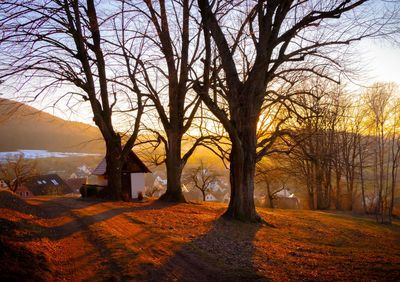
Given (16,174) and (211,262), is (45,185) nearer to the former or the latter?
(16,174)

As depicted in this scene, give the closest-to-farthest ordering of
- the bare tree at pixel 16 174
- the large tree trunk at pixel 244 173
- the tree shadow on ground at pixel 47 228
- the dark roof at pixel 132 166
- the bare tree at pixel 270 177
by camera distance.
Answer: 1. the tree shadow on ground at pixel 47 228
2. the large tree trunk at pixel 244 173
3. the bare tree at pixel 270 177
4. the dark roof at pixel 132 166
5. the bare tree at pixel 16 174

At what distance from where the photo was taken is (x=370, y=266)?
6555 millimetres

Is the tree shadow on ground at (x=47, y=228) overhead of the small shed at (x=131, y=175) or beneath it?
beneath

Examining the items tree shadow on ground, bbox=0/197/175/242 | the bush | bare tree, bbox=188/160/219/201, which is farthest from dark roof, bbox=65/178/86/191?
tree shadow on ground, bbox=0/197/175/242

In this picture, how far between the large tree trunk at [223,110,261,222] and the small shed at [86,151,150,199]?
55.8 feet

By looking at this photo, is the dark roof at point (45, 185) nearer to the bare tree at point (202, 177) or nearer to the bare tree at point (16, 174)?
the bare tree at point (16, 174)

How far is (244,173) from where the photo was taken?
41.9 feet

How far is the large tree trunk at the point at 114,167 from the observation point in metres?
19.2

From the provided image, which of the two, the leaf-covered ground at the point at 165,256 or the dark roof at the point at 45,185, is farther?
the dark roof at the point at 45,185

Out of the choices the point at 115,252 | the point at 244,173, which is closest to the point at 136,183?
the point at 244,173

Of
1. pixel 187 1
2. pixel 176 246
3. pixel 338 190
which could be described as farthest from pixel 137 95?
pixel 338 190

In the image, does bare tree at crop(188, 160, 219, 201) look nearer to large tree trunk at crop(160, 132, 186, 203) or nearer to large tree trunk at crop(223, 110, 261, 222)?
large tree trunk at crop(160, 132, 186, 203)

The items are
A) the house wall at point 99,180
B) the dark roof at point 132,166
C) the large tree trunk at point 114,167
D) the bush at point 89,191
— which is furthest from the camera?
the dark roof at point 132,166

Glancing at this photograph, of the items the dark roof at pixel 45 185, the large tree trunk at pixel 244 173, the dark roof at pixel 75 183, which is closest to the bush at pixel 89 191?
the large tree trunk at pixel 244 173
